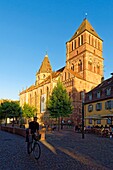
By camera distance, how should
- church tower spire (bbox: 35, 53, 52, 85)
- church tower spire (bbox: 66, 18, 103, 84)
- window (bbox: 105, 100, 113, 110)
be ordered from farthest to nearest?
church tower spire (bbox: 35, 53, 52, 85), church tower spire (bbox: 66, 18, 103, 84), window (bbox: 105, 100, 113, 110)

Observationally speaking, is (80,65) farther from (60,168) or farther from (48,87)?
(60,168)

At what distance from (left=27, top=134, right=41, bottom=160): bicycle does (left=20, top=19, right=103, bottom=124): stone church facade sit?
155ft

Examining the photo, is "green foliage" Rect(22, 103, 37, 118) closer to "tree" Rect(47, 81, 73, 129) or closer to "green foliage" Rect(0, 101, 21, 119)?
"green foliage" Rect(0, 101, 21, 119)

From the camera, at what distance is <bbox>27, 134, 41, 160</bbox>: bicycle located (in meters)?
8.36

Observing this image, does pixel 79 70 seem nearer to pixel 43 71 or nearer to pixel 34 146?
pixel 43 71

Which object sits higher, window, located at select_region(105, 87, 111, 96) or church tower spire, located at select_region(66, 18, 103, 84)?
church tower spire, located at select_region(66, 18, 103, 84)

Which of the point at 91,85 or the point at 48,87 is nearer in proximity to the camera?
the point at 91,85

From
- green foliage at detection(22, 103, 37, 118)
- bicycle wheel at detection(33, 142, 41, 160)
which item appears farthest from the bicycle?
green foliage at detection(22, 103, 37, 118)

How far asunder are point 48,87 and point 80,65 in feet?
48.4

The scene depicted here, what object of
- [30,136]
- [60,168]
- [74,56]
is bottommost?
[60,168]

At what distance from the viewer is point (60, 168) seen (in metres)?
6.73

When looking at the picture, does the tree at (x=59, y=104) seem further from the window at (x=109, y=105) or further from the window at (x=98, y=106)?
the window at (x=109, y=105)

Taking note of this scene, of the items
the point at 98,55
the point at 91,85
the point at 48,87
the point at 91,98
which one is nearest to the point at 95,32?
the point at 98,55

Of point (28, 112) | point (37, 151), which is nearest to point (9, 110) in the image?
point (28, 112)
